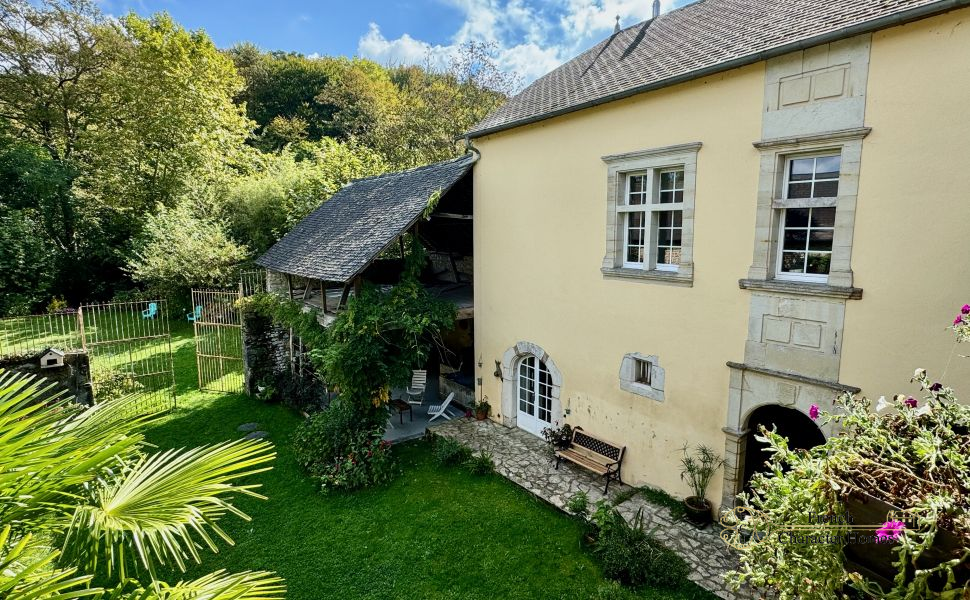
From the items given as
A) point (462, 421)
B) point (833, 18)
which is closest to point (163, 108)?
point (462, 421)

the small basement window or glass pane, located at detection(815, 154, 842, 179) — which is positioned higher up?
glass pane, located at detection(815, 154, 842, 179)

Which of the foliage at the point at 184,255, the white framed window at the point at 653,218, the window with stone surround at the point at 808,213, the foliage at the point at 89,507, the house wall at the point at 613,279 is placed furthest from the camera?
the foliage at the point at 184,255

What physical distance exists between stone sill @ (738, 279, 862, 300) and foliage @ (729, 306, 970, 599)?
2992mm

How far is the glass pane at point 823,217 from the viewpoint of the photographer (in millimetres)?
6238

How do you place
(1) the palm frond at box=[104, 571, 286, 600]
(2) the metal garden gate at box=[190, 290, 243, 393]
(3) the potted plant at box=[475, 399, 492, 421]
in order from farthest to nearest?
(2) the metal garden gate at box=[190, 290, 243, 393] < (3) the potted plant at box=[475, 399, 492, 421] < (1) the palm frond at box=[104, 571, 286, 600]

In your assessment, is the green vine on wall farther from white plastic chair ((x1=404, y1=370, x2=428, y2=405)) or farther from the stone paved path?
white plastic chair ((x1=404, y1=370, x2=428, y2=405))

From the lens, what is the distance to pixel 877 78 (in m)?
5.62

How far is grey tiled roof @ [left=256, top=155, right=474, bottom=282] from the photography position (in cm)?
1053

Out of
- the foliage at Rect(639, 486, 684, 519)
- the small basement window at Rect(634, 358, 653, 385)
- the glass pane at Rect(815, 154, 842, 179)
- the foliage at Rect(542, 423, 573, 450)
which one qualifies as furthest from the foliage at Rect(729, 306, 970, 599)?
the foliage at Rect(542, 423, 573, 450)

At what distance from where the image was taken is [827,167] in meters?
6.25

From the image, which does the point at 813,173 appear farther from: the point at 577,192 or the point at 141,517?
the point at 141,517

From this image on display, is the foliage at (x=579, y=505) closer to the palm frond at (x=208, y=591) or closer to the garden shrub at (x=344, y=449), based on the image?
the garden shrub at (x=344, y=449)

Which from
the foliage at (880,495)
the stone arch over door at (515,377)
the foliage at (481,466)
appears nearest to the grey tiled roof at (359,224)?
the stone arch over door at (515,377)

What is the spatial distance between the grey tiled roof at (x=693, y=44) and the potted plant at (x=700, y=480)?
6013 mm
